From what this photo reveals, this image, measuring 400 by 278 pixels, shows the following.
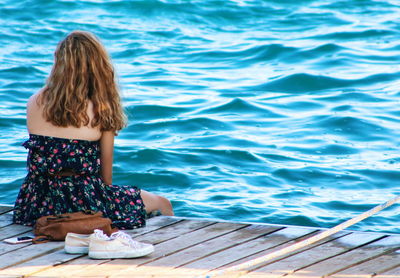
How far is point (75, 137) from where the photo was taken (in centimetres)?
465

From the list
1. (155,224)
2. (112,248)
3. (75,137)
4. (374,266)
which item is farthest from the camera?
(155,224)

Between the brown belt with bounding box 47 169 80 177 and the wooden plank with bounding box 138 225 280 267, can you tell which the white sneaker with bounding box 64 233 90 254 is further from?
the brown belt with bounding box 47 169 80 177

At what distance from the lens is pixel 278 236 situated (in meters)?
4.54

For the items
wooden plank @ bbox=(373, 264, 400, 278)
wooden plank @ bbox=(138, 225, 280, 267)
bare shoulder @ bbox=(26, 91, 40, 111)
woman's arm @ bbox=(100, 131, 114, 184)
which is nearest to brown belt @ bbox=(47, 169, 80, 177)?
woman's arm @ bbox=(100, 131, 114, 184)

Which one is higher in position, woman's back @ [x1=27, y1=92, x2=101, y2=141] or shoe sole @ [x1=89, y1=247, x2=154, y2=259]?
woman's back @ [x1=27, y1=92, x2=101, y2=141]

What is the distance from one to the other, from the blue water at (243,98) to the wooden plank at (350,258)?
6.40 feet

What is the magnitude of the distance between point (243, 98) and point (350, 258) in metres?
5.56

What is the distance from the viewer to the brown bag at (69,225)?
14.5ft

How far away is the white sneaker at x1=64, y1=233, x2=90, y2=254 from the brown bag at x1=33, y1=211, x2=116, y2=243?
0.16 meters

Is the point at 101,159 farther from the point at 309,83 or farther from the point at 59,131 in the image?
the point at 309,83

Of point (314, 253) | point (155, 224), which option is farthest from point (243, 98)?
point (314, 253)

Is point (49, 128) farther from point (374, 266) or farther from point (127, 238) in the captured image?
point (374, 266)

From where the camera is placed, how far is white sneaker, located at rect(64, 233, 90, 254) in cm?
421

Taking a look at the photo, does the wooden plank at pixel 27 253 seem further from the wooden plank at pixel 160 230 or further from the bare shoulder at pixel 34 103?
the bare shoulder at pixel 34 103
